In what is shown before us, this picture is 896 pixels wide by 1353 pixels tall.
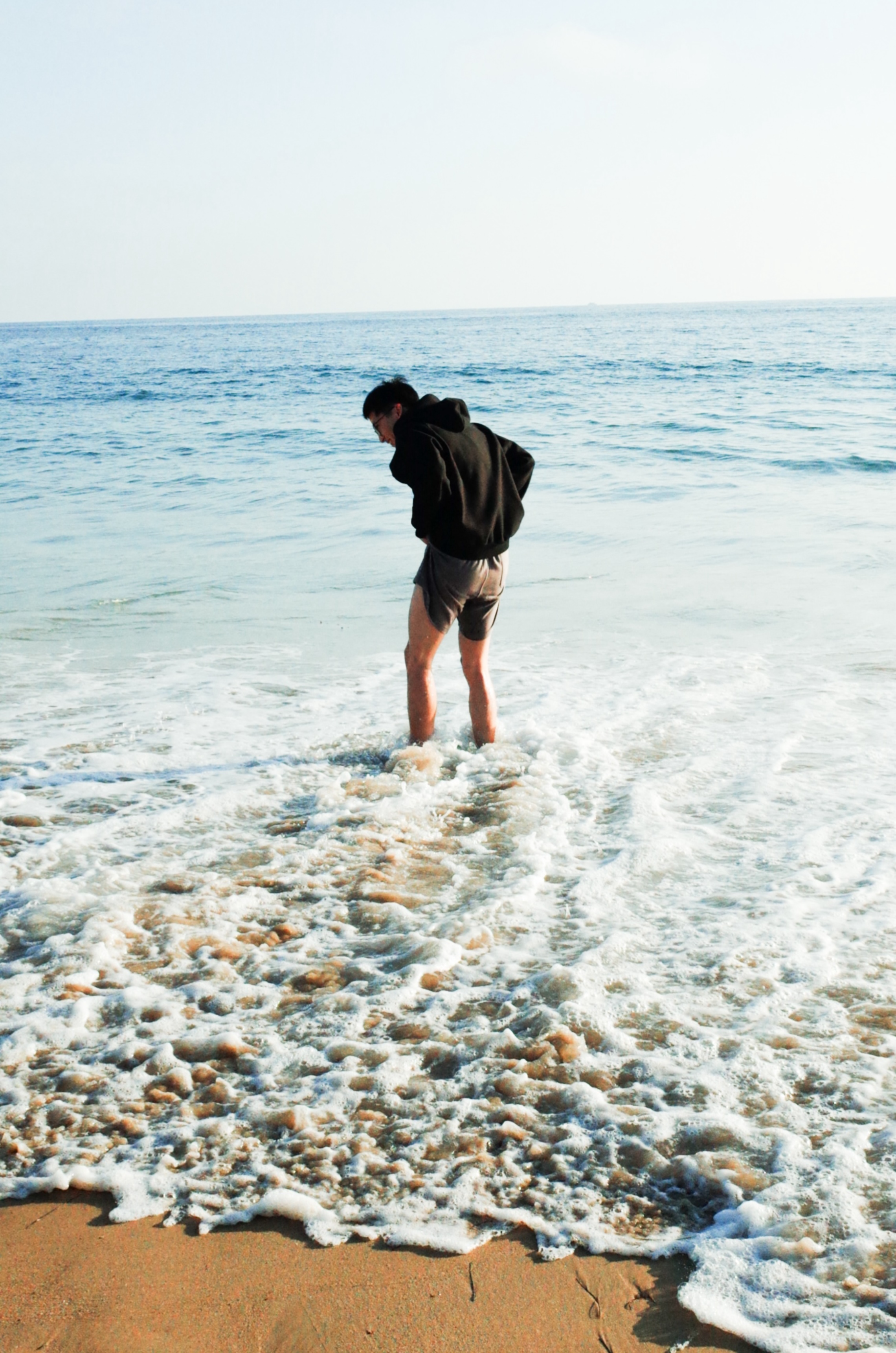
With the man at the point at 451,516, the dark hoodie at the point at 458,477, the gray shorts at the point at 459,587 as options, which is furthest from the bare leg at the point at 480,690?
the dark hoodie at the point at 458,477

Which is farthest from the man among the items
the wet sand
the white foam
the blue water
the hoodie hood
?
the wet sand

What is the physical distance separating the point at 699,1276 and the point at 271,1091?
3.99 ft

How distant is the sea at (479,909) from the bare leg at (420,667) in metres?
0.24

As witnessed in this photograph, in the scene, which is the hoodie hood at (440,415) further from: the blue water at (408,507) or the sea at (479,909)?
the blue water at (408,507)

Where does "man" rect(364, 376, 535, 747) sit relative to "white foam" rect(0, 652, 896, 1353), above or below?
above

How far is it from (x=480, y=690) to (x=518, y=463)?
120 centimetres

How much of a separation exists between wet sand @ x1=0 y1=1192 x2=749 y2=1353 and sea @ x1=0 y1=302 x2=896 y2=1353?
0.06 m

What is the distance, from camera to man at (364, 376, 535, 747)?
14.4 feet

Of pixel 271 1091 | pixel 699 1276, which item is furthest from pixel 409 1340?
pixel 271 1091

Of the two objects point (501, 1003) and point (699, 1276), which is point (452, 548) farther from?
point (699, 1276)

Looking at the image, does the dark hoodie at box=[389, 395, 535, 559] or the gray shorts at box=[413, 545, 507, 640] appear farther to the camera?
the gray shorts at box=[413, 545, 507, 640]

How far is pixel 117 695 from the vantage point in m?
6.43

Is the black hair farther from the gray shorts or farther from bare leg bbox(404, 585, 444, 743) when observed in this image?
bare leg bbox(404, 585, 444, 743)

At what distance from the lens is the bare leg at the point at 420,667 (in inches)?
194
